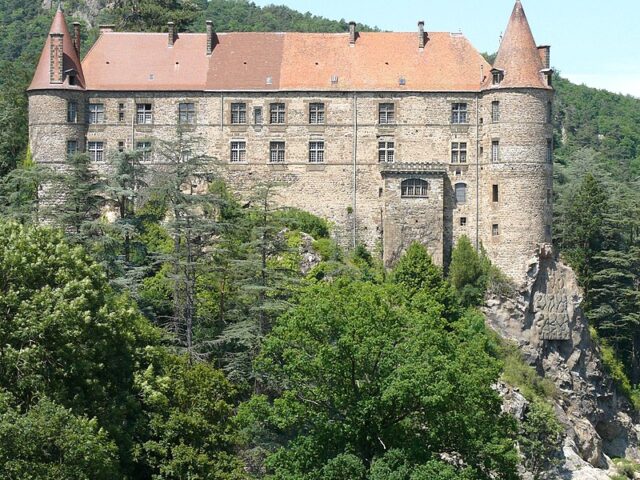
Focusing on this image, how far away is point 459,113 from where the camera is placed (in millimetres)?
63750

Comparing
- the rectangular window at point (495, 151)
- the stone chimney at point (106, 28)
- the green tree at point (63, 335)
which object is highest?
the stone chimney at point (106, 28)

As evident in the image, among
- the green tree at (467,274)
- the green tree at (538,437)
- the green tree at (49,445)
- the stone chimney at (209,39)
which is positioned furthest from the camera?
the stone chimney at (209,39)

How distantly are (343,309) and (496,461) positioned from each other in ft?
22.6

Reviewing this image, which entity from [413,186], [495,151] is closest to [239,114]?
[413,186]

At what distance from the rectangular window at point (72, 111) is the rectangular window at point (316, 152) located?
12.0 meters

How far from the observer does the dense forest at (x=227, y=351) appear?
1451 inches

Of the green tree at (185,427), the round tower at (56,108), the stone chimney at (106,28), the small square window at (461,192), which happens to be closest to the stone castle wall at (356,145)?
the round tower at (56,108)

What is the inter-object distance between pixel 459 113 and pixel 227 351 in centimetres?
2002

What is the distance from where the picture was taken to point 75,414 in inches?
1448

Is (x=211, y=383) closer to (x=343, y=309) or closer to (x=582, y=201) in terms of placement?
(x=343, y=309)

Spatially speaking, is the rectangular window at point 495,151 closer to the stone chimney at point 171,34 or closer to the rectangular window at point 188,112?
the rectangular window at point 188,112

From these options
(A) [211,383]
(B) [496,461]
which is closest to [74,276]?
(A) [211,383]

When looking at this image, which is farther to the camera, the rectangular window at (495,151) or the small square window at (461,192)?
the small square window at (461,192)

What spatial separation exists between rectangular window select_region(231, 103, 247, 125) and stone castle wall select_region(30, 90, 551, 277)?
0.22 metres
